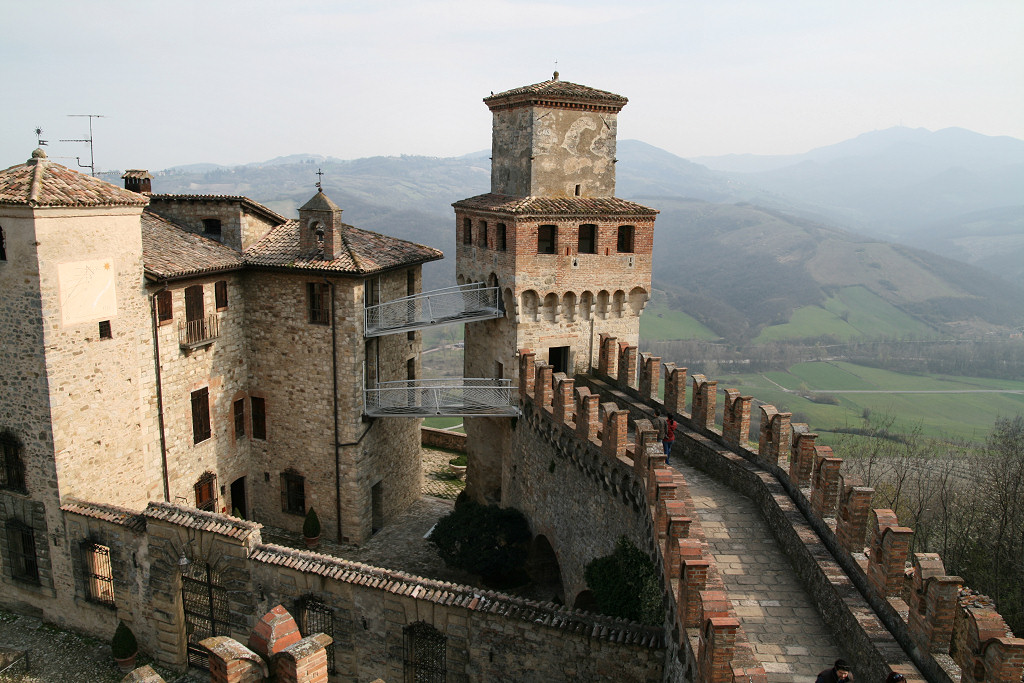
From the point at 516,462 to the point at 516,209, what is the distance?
747 centimetres

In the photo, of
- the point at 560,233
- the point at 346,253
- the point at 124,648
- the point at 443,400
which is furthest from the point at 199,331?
the point at 560,233

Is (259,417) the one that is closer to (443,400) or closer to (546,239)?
(443,400)

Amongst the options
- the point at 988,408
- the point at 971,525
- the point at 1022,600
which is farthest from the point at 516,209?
the point at 988,408

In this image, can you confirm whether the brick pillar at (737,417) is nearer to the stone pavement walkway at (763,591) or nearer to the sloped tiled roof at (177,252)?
A: the stone pavement walkway at (763,591)

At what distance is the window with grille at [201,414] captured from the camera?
74.9 feet

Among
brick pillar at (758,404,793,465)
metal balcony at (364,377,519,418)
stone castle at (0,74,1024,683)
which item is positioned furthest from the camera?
metal balcony at (364,377,519,418)

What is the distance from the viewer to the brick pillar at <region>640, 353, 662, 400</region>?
21234mm

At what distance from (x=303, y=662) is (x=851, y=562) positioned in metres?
8.79

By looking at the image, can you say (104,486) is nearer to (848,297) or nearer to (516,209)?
(516,209)

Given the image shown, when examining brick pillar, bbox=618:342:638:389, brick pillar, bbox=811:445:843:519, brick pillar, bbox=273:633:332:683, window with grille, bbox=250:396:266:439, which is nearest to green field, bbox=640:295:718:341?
brick pillar, bbox=618:342:638:389

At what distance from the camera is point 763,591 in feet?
42.3

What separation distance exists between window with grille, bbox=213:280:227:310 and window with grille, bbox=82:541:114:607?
7.39 meters

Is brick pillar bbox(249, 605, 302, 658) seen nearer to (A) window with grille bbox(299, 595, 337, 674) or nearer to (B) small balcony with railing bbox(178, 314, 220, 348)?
(A) window with grille bbox(299, 595, 337, 674)

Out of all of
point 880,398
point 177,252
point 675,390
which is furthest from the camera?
→ point 880,398
